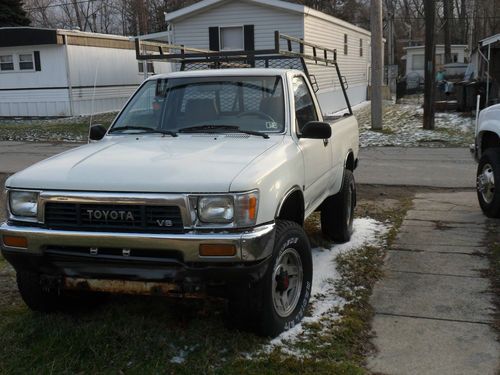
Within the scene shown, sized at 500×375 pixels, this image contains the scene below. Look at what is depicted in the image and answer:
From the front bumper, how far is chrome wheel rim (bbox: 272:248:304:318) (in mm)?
377

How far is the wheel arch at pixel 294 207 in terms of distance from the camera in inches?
159

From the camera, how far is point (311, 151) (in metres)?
4.53

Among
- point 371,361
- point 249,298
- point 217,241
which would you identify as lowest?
point 371,361

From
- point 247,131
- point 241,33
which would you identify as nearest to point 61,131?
point 241,33

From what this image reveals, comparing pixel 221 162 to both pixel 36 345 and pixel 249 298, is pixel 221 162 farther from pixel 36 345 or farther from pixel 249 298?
pixel 36 345

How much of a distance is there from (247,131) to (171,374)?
188 cm

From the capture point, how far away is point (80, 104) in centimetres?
2391

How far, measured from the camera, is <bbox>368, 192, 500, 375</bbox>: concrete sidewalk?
3492mm

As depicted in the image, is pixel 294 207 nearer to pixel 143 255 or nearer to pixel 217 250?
pixel 217 250

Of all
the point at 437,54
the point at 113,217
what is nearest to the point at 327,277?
the point at 113,217

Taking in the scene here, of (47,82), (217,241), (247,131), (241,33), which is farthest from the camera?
(47,82)

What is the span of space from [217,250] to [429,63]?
1423cm

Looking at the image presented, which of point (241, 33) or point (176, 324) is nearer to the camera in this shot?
point (176, 324)

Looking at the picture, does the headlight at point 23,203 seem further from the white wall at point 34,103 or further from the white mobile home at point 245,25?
the white wall at point 34,103
